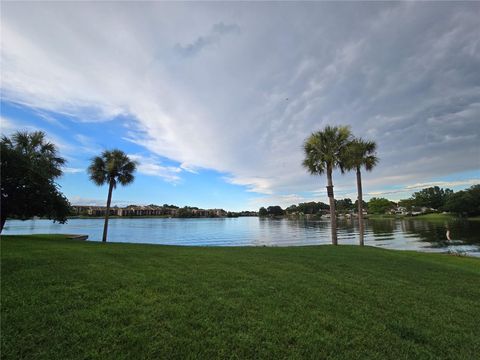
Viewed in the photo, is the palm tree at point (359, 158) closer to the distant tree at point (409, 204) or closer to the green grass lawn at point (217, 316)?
the green grass lawn at point (217, 316)

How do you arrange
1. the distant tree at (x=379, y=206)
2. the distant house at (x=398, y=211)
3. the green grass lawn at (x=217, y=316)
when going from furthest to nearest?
the distant tree at (x=379, y=206) < the distant house at (x=398, y=211) < the green grass lawn at (x=217, y=316)

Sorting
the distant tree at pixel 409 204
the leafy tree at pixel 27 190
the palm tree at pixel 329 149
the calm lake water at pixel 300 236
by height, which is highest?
the distant tree at pixel 409 204

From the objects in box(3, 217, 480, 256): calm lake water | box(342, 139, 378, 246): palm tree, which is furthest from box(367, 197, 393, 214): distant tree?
box(342, 139, 378, 246): palm tree

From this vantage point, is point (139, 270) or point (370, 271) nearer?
point (139, 270)

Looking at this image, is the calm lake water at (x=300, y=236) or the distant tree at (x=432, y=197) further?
the distant tree at (x=432, y=197)

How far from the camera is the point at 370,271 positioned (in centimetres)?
961

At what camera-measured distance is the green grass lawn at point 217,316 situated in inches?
134

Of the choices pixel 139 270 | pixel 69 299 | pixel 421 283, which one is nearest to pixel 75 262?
pixel 139 270

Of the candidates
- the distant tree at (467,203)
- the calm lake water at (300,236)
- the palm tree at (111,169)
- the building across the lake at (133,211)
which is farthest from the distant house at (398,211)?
the palm tree at (111,169)

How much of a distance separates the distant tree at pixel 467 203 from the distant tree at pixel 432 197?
29.1m

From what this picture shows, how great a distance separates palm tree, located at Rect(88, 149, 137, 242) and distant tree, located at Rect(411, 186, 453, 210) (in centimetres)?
14380

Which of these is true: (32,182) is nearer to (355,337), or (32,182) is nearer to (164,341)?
(164,341)

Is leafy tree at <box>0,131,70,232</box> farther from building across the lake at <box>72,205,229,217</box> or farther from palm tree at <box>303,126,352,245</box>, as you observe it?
building across the lake at <box>72,205,229,217</box>

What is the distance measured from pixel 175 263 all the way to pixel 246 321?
198 inches
